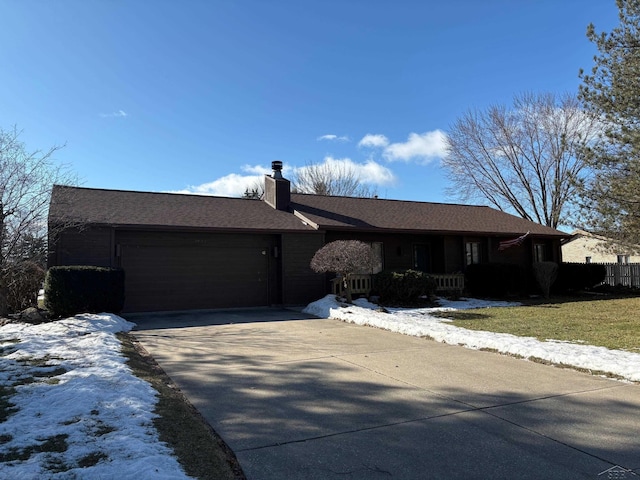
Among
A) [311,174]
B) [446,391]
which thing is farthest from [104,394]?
[311,174]

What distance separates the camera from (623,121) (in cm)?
1124

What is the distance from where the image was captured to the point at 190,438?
3.78 meters

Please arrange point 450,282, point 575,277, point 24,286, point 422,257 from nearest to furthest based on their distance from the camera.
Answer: point 24,286
point 450,282
point 422,257
point 575,277

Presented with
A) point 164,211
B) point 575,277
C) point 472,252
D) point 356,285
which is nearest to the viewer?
point 164,211

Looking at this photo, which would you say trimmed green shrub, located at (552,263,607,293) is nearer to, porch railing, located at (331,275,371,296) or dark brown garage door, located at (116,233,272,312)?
porch railing, located at (331,275,371,296)

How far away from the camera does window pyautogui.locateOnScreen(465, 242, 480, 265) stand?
1933 cm

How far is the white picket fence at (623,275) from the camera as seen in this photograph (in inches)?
879

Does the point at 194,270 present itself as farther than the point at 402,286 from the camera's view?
No

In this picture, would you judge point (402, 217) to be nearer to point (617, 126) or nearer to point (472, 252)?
point (472, 252)

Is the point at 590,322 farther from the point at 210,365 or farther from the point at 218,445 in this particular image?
the point at 218,445

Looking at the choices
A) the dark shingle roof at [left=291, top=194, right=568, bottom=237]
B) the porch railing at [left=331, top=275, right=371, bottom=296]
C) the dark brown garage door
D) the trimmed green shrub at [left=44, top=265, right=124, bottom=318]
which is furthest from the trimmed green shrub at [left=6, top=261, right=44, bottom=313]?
the porch railing at [left=331, top=275, right=371, bottom=296]

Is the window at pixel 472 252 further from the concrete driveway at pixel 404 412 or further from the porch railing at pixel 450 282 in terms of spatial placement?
the concrete driveway at pixel 404 412

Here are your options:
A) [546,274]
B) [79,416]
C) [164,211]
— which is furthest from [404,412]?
[546,274]

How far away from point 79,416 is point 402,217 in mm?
15983
